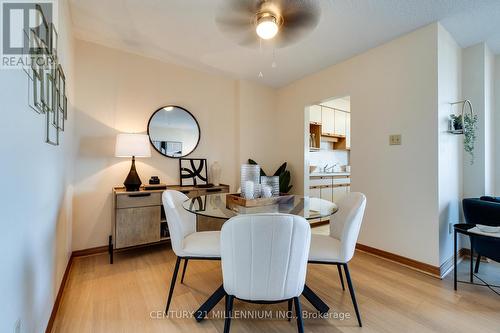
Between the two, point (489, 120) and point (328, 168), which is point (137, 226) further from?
point (489, 120)

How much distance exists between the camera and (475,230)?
190 centimetres

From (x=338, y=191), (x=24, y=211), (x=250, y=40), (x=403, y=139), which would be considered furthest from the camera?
(x=338, y=191)

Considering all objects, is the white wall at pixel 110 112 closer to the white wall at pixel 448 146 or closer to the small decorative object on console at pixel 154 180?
the small decorative object on console at pixel 154 180

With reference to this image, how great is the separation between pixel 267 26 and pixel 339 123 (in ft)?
11.9

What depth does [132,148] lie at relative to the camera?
8.24 feet

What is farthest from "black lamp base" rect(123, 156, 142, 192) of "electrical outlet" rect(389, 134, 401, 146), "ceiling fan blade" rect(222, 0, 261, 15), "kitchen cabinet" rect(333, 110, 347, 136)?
"kitchen cabinet" rect(333, 110, 347, 136)

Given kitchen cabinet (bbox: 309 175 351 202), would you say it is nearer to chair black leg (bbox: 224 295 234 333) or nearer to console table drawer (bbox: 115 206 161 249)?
console table drawer (bbox: 115 206 161 249)

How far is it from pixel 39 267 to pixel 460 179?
389 centimetres

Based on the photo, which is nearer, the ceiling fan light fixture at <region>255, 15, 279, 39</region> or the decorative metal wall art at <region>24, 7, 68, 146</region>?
the decorative metal wall art at <region>24, 7, 68, 146</region>

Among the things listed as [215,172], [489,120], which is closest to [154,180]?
[215,172]

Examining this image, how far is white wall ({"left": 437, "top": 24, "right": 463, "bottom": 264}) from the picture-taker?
2242 mm

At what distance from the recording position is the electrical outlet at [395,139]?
2486 mm

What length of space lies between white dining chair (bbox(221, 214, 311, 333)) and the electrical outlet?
1994 mm

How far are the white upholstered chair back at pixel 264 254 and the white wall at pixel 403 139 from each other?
1885mm
